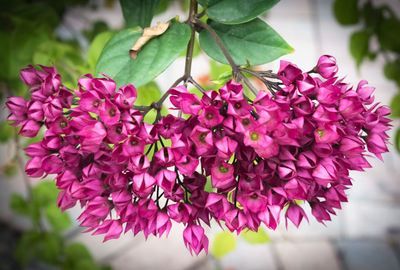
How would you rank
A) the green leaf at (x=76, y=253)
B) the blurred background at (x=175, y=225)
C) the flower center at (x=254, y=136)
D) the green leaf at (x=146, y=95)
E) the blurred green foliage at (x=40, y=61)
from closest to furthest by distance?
the flower center at (x=254, y=136)
the green leaf at (x=146, y=95)
the blurred green foliage at (x=40, y=61)
the blurred background at (x=175, y=225)
the green leaf at (x=76, y=253)

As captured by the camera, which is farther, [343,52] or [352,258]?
[343,52]

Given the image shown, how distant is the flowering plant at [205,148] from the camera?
29 cm

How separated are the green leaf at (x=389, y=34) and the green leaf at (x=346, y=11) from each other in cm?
6

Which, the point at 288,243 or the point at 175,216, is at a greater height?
the point at 175,216

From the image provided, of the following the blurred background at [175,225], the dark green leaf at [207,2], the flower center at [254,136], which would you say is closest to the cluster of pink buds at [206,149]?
the flower center at [254,136]

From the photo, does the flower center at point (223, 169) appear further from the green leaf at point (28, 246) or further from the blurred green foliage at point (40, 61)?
the green leaf at point (28, 246)

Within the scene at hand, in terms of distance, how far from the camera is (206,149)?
0.30 metres

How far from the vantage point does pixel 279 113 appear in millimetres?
282

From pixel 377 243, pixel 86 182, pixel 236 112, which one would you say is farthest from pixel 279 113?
pixel 377 243

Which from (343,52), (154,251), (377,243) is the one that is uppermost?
(343,52)

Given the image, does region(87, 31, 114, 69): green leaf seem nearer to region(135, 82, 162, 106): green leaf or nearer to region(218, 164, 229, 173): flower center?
region(135, 82, 162, 106): green leaf

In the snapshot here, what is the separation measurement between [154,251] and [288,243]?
471mm

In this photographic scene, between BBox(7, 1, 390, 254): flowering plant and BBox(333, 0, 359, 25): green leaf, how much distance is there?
464 mm

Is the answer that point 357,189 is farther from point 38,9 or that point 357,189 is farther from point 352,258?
point 38,9
